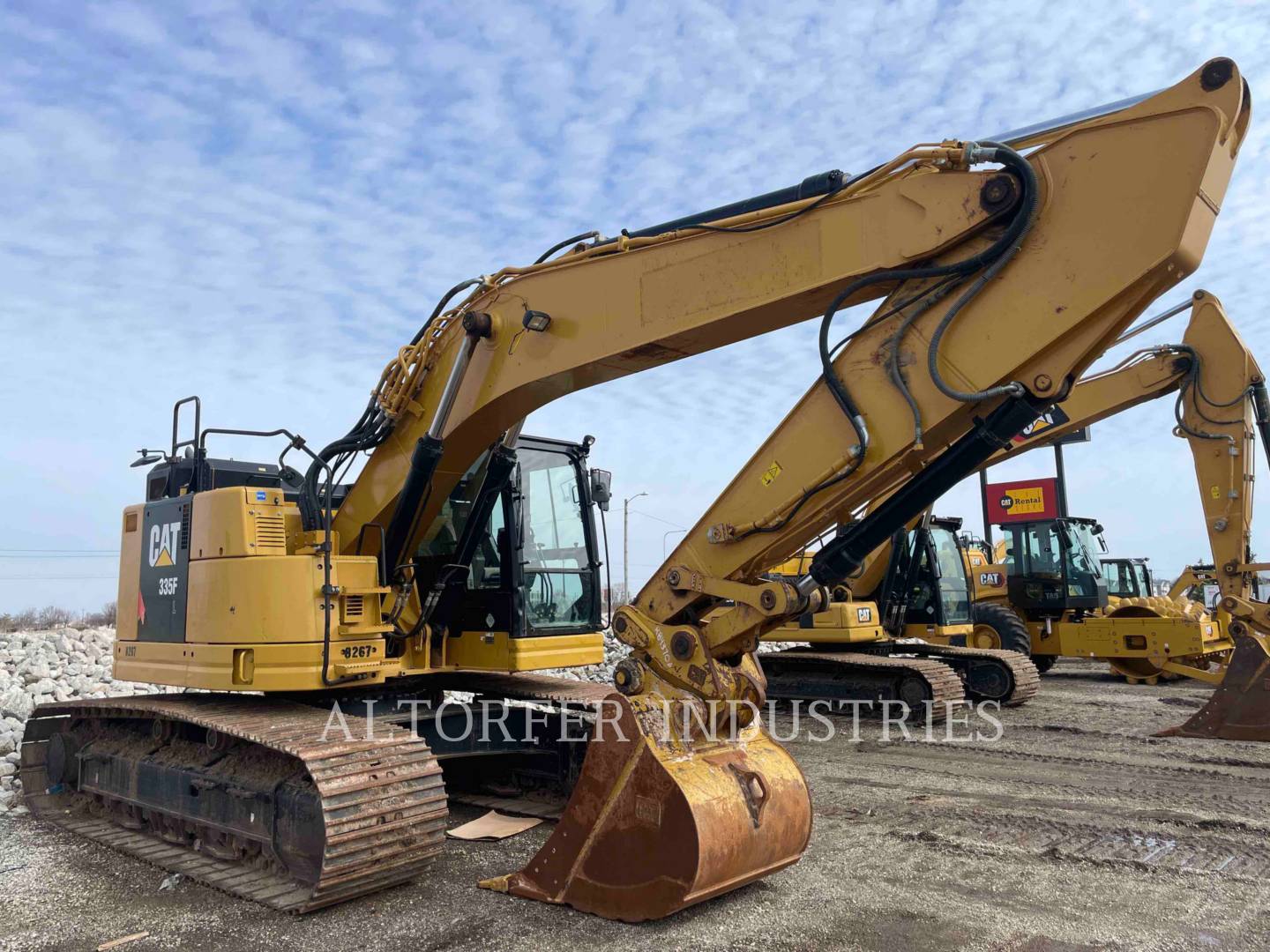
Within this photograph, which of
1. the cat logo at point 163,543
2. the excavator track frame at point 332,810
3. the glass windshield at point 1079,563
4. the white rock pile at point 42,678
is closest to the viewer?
the excavator track frame at point 332,810

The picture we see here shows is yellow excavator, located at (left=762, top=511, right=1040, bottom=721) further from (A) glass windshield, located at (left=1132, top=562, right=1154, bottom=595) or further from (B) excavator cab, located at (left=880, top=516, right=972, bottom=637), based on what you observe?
(A) glass windshield, located at (left=1132, top=562, right=1154, bottom=595)

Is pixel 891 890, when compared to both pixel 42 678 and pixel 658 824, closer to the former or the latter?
pixel 658 824

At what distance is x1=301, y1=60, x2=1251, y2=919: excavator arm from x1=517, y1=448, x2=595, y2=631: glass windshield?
1383 millimetres

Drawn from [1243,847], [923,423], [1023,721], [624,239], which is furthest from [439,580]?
[1023,721]

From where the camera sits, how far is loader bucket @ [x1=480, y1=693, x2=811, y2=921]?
15.3 ft

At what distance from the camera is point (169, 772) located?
6.44 meters

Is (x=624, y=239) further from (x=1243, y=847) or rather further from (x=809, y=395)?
(x=1243, y=847)

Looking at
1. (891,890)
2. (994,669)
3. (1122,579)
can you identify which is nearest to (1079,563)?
(1122,579)

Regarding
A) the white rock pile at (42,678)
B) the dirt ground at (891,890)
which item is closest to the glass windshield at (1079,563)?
the dirt ground at (891,890)

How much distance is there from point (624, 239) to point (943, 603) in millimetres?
10361

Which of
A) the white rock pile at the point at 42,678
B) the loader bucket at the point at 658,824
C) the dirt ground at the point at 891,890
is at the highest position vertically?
the white rock pile at the point at 42,678

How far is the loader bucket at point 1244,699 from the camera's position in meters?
9.84

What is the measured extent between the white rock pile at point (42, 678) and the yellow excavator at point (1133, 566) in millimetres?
9491

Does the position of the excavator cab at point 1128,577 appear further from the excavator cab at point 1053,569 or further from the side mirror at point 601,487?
the side mirror at point 601,487
